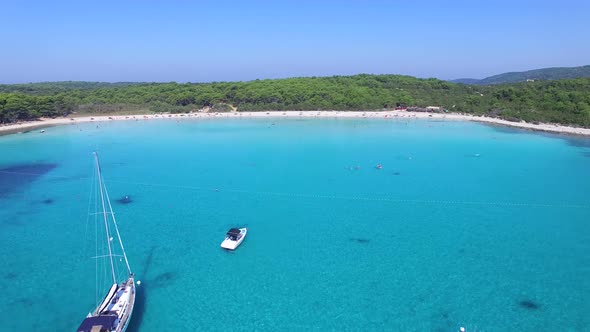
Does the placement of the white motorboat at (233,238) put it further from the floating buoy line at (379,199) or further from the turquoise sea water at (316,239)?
the floating buoy line at (379,199)

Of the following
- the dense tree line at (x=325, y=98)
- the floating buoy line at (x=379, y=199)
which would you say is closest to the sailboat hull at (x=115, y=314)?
the floating buoy line at (x=379, y=199)

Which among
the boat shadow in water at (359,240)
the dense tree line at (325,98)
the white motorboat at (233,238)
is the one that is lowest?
the boat shadow in water at (359,240)

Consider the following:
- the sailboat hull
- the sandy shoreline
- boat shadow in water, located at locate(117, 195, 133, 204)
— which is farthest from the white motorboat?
the sandy shoreline

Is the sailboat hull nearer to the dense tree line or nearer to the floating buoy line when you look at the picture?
the floating buoy line

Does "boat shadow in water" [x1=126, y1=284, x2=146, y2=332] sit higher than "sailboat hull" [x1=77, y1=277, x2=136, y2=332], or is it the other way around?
"sailboat hull" [x1=77, y1=277, x2=136, y2=332]

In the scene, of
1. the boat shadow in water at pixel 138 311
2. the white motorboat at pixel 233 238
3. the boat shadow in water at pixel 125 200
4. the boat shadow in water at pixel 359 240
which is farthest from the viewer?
the boat shadow in water at pixel 125 200

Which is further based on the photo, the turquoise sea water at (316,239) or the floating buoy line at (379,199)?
the floating buoy line at (379,199)
